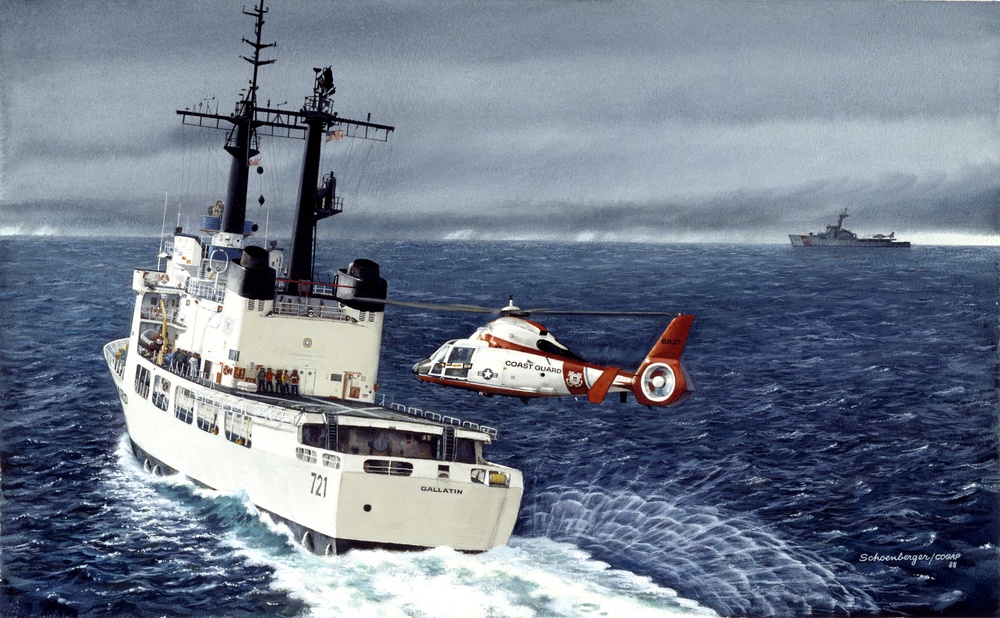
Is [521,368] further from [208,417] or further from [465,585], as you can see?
[208,417]

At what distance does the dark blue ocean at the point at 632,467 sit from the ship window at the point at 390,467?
1.46 metres

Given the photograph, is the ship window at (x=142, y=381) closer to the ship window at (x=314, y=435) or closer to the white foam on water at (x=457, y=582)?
the white foam on water at (x=457, y=582)

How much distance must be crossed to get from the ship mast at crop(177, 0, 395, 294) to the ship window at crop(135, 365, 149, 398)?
3.25 m

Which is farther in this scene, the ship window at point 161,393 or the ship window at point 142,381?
the ship window at point 142,381

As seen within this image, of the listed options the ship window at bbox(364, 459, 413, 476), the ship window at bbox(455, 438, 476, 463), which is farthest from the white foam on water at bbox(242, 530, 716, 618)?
the ship window at bbox(455, 438, 476, 463)

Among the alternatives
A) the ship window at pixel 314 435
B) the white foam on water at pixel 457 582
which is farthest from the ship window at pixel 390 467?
the white foam on water at pixel 457 582

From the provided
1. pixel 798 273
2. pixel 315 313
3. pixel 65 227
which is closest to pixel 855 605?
pixel 315 313

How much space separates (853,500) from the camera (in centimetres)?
2069

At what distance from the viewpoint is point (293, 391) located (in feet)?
70.7

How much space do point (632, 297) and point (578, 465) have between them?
292 inches

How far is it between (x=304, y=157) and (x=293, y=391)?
525 centimetres

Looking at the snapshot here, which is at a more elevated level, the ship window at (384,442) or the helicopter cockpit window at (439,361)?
the helicopter cockpit window at (439,361)

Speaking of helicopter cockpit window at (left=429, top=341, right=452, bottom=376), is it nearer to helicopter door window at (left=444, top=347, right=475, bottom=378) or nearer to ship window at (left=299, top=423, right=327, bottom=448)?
helicopter door window at (left=444, top=347, right=475, bottom=378)

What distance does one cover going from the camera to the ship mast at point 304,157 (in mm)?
21594
